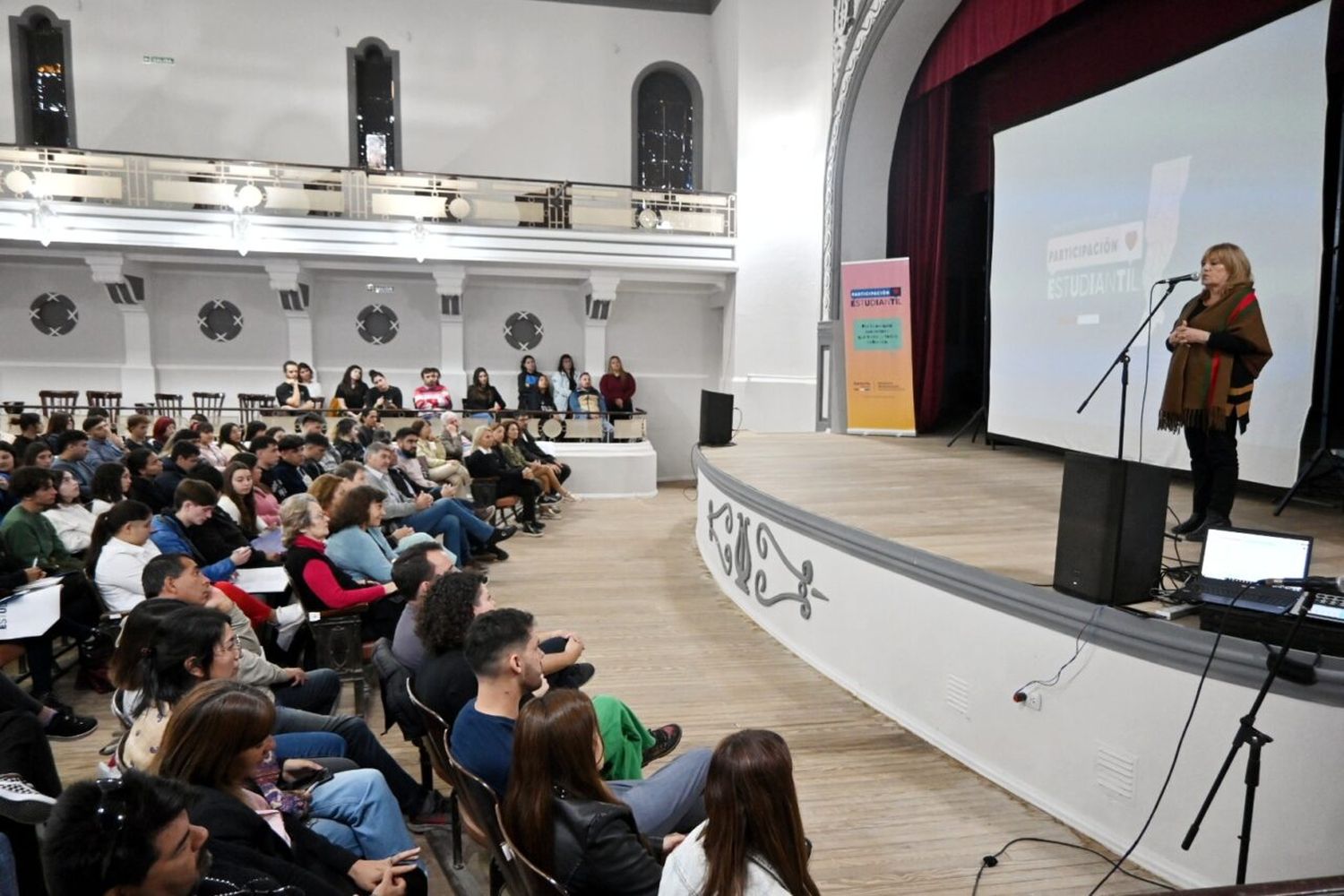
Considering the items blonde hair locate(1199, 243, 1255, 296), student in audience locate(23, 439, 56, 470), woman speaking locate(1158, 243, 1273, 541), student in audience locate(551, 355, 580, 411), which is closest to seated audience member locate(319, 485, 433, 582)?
student in audience locate(23, 439, 56, 470)

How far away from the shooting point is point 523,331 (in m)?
12.4

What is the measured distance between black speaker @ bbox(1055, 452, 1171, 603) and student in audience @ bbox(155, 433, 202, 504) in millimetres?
4811

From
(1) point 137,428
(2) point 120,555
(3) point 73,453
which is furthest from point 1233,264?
(1) point 137,428

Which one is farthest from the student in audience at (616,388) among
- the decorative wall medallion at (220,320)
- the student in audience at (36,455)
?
the student in audience at (36,455)

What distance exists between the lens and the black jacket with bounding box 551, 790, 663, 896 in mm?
1798

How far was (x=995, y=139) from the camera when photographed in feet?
23.5

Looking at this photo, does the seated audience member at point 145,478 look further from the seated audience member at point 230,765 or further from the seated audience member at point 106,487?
the seated audience member at point 230,765

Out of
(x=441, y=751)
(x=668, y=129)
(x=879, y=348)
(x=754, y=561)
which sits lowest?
(x=754, y=561)

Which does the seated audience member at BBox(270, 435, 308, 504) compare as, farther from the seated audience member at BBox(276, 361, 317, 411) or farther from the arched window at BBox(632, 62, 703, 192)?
the arched window at BBox(632, 62, 703, 192)

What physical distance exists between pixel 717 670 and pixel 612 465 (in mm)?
6137

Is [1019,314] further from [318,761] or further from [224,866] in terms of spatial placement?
[224,866]

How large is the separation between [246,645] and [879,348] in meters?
7.01

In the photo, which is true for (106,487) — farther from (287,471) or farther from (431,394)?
(431,394)

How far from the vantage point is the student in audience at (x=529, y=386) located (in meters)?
11.2
